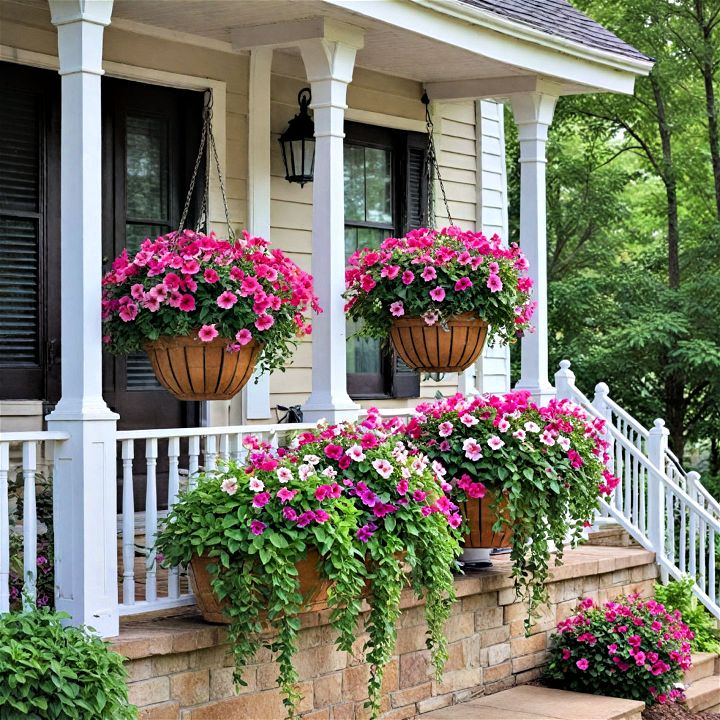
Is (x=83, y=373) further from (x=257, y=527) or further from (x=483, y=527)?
(x=483, y=527)

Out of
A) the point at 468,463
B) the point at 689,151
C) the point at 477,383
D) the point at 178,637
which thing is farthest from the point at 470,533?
the point at 689,151

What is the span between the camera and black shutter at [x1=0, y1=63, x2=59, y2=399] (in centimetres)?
596

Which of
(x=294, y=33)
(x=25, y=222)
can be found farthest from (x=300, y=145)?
(x=25, y=222)

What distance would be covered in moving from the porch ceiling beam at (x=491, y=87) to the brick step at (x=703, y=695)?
3694 mm

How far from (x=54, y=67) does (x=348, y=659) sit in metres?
3.19

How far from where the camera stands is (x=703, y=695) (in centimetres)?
708

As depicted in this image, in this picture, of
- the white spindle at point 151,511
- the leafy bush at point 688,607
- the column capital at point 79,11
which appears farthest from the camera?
the leafy bush at point 688,607

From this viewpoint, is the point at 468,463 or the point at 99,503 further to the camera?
the point at 468,463

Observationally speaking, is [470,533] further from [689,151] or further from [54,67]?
[689,151]

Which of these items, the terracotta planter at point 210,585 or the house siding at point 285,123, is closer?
the terracotta planter at point 210,585

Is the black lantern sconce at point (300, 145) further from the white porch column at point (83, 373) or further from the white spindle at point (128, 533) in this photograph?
the white spindle at point (128, 533)

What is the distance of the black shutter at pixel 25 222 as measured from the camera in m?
5.96

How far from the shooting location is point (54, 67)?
6051mm

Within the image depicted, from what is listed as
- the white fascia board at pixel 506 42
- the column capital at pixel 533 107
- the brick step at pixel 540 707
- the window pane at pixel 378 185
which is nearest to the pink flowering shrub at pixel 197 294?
the white fascia board at pixel 506 42
